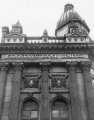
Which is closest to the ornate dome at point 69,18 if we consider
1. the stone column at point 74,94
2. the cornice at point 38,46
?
the cornice at point 38,46

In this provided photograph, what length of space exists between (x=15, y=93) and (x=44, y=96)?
2648mm

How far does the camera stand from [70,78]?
1994cm

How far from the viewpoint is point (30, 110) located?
19094mm

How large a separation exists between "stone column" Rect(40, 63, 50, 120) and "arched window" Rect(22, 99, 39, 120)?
0.89 m

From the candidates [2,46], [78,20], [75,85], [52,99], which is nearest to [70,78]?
[75,85]

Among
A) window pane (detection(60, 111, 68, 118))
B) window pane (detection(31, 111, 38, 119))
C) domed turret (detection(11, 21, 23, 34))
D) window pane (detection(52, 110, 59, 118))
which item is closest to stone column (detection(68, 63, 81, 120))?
window pane (detection(60, 111, 68, 118))

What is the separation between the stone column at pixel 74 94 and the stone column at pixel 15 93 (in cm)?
480

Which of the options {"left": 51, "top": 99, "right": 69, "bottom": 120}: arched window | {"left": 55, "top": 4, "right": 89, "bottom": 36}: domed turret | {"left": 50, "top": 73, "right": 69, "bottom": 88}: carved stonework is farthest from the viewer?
{"left": 55, "top": 4, "right": 89, "bottom": 36}: domed turret

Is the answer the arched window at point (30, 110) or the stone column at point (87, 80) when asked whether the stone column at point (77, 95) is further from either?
the arched window at point (30, 110)

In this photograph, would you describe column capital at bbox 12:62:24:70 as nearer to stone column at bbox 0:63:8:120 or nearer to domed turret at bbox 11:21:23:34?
stone column at bbox 0:63:8:120

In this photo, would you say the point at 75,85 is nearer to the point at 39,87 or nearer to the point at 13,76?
the point at 39,87

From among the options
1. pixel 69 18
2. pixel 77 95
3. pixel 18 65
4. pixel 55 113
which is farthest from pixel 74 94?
pixel 69 18

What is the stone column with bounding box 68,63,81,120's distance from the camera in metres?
17.8

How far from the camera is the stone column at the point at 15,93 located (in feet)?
58.5
